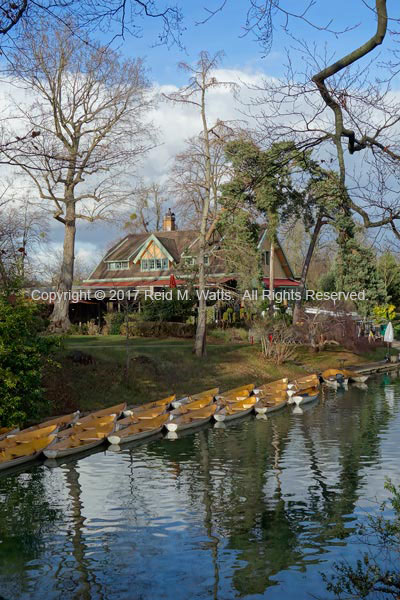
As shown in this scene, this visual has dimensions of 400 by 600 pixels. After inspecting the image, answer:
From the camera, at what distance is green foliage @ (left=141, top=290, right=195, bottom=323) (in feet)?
145

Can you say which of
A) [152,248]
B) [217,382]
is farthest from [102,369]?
[152,248]

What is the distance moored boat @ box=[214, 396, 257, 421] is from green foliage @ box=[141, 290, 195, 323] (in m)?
16.8

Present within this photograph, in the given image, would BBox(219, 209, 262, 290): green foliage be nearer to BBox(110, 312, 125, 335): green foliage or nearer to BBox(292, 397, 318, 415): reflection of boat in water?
BBox(292, 397, 318, 415): reflection of boat in water

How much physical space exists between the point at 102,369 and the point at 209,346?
11247 mm

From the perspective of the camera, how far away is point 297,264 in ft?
286

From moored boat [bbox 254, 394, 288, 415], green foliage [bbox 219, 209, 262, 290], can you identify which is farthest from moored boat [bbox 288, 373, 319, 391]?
green foliage [bbox 219, 209, 262, 290]

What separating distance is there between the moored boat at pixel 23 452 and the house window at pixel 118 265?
42490 mm

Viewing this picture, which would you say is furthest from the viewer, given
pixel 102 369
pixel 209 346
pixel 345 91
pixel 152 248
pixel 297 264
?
pixel 297 264

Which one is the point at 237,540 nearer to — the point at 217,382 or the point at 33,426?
the point at 33,426

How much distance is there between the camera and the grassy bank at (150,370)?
27516mm

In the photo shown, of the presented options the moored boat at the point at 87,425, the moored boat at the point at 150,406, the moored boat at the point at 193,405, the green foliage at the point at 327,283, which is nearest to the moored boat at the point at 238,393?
the moored boat at the point at 193,405

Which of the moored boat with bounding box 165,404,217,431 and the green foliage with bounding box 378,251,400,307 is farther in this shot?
the green foliage with bounding box 378,251,400,307

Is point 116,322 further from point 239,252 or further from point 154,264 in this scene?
point 154,264

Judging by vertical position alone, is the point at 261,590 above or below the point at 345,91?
below
